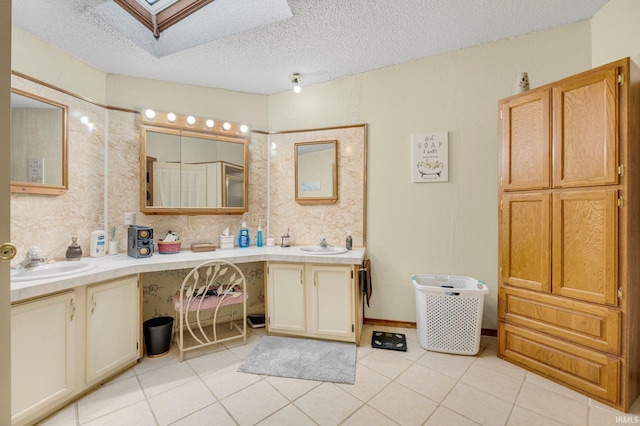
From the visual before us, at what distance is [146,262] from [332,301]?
157 cm

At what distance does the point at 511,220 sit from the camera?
2.12m

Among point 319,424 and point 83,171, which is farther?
point 83,171

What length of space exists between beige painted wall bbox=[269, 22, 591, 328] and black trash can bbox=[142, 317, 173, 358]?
6.25ft

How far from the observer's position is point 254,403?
1719 mm

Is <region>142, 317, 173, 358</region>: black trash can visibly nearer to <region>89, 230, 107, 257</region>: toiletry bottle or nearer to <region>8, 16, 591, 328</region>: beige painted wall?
<region>89, 230, 107, 257</region>: toiletry bottle

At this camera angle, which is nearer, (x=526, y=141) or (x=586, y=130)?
(x=586, y=130)

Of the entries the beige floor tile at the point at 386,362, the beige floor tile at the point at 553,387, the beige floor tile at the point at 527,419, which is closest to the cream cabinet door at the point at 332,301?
the beige floor tile at the point at 386,362

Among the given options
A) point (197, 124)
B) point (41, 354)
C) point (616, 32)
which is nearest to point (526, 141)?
point (616, 32)

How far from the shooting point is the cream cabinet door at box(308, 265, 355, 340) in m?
2.38

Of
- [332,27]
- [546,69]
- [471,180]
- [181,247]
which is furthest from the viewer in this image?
[181,247]

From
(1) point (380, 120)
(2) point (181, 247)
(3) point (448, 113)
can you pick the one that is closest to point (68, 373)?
(2) point (181, 247)

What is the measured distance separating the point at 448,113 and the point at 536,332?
6.45 feet

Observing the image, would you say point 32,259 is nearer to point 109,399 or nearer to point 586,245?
point 109,399

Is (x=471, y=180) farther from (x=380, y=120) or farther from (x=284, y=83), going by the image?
(x=284, y=83)
